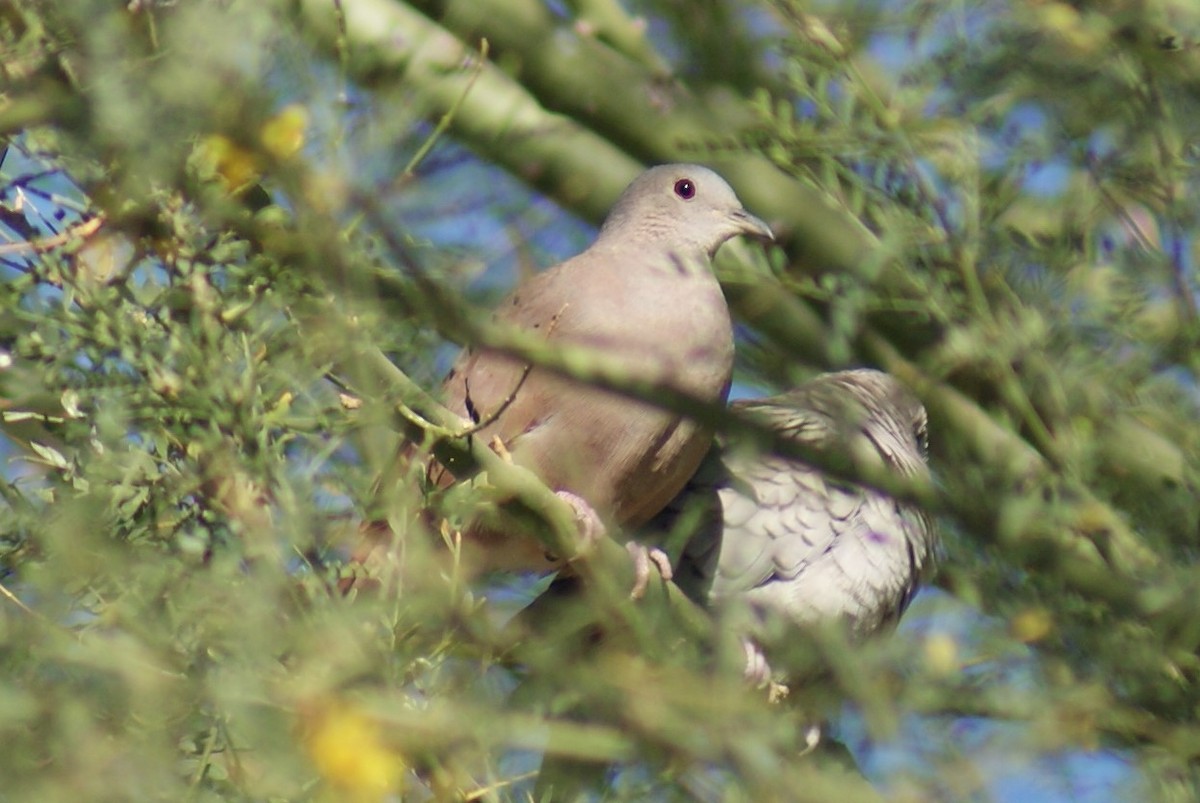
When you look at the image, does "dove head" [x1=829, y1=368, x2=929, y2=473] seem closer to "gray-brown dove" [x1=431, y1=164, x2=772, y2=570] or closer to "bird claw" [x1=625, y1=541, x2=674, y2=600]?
"gray-brown dove" [x1=431, y1=164, x2=772, y2=570]

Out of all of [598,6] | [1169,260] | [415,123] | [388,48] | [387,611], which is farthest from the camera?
[598,6]

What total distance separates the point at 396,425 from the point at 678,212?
1.98 meters

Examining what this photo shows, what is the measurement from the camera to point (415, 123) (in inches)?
96.1

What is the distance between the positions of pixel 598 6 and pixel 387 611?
1915 mm

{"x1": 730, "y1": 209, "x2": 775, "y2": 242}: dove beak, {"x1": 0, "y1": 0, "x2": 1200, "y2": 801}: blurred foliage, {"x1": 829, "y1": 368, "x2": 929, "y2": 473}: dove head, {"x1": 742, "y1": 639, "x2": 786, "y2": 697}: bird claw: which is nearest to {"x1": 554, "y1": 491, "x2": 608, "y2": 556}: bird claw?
{"x1": 0, "y1": 0, "x2": 1200, "y2": 801}: blurred foliage

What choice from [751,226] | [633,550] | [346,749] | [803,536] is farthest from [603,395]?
[346,749]

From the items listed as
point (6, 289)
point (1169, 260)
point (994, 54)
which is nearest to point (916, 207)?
point (994, 54)

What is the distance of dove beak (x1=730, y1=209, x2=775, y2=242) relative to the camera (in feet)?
11.9

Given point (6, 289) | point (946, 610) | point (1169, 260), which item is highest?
point (1169, 260)

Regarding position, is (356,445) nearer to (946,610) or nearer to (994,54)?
(946,610)

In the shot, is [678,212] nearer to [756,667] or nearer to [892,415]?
[892,415]

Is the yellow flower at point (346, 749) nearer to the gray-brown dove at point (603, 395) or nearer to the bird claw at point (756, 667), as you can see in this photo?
the gray-brown dove at point (603, 395)

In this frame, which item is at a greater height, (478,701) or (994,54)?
(994,54)

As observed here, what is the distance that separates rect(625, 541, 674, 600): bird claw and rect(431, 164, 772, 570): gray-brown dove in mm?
132
